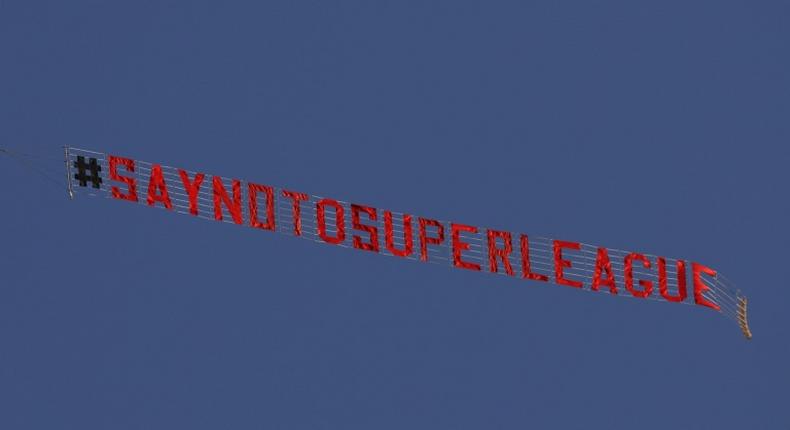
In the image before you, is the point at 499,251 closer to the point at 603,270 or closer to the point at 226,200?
the point at 603,270

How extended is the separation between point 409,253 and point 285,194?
5.64 metres

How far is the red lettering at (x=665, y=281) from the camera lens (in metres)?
94.2

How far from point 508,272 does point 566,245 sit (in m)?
2.55

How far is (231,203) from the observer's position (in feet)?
317

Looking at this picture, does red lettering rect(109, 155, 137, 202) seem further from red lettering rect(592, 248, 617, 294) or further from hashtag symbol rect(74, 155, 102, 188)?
red lettering rect(592, 248, 617, 294)

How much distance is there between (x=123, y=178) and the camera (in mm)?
97562

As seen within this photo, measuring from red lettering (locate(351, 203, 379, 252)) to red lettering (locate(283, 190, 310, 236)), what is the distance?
2.02 m

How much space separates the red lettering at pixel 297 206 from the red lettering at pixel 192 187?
12.4 feet

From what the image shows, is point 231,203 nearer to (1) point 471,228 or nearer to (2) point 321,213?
(2) point 321,213

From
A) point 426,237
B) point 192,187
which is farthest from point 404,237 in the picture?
point 192,187

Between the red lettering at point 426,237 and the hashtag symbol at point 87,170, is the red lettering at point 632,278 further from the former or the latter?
the hashtag symbol at point 87,170

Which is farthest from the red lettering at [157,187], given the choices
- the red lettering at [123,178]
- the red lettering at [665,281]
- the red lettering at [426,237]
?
the red lettering at [665,281]

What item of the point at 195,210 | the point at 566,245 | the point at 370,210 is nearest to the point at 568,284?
the point at 566,245

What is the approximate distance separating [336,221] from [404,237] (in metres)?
2.89
